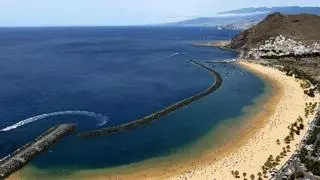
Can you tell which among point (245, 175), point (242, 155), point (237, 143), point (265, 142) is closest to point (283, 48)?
point (265, 142)

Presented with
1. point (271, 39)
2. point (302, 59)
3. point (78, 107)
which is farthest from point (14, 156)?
point (271, 39)

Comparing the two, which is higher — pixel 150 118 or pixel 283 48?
pixel 283 48

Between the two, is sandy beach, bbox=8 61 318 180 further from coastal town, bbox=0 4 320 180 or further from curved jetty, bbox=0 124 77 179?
curved jetty, bbox=0 124 77 179

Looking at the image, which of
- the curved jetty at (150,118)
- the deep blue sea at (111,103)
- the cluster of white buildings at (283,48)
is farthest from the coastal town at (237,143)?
the cluster of white buildings at (283,48)

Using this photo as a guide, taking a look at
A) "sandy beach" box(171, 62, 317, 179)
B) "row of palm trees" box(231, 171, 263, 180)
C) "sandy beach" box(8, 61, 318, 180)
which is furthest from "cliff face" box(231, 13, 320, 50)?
"row of palm trees" box(231, 171, 263, 180)

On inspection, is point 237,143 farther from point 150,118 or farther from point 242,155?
point 150,118

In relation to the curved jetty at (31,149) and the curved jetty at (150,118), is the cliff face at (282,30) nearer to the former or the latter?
the curved jetty at (150,118)
